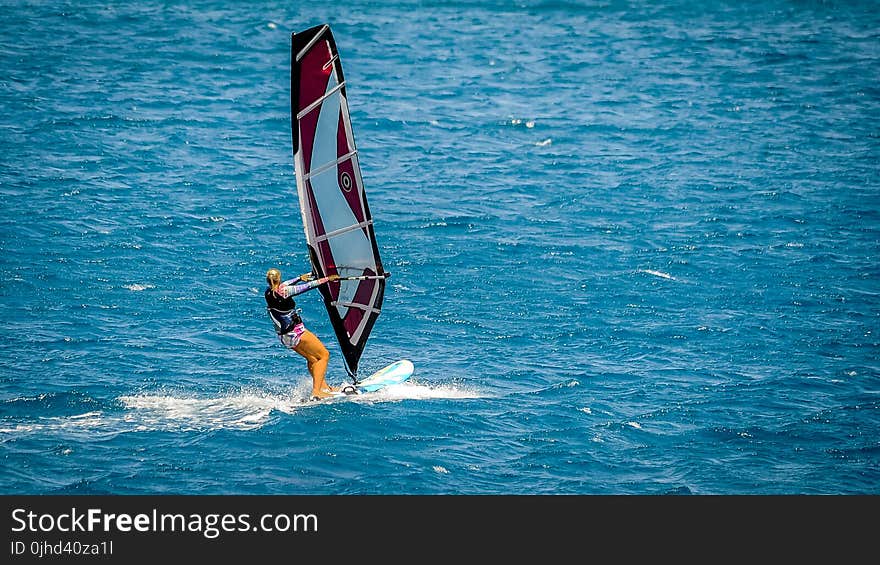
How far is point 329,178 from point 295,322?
2.59 metres

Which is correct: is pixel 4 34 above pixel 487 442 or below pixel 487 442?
above

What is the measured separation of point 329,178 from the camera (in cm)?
2047

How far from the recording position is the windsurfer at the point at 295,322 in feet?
65.9

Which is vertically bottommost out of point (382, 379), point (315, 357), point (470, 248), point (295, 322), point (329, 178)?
point (382, 379)

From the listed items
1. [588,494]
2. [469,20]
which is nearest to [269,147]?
[469,20]

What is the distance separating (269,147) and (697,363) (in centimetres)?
1806

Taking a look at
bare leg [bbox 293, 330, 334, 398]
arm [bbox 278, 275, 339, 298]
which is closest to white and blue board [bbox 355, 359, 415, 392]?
bare leg [bbox 293, 330, 334, 398]

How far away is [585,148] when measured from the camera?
38.7m

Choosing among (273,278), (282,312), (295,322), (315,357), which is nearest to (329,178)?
(273,278)

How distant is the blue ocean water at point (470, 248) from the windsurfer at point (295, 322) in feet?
2.01

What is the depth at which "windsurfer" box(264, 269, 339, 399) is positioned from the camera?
20.1 m

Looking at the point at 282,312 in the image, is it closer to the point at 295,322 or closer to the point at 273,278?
the point at 295,322

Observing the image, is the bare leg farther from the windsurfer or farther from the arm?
the arm
